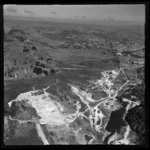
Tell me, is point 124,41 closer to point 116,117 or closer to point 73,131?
point 116,117

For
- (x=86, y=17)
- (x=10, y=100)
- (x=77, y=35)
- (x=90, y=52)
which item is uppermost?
(x=86, y=17)

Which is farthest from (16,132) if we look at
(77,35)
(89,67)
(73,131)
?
(77,35)

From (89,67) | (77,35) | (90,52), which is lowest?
(89,67)

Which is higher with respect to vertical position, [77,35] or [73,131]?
[77,35]
